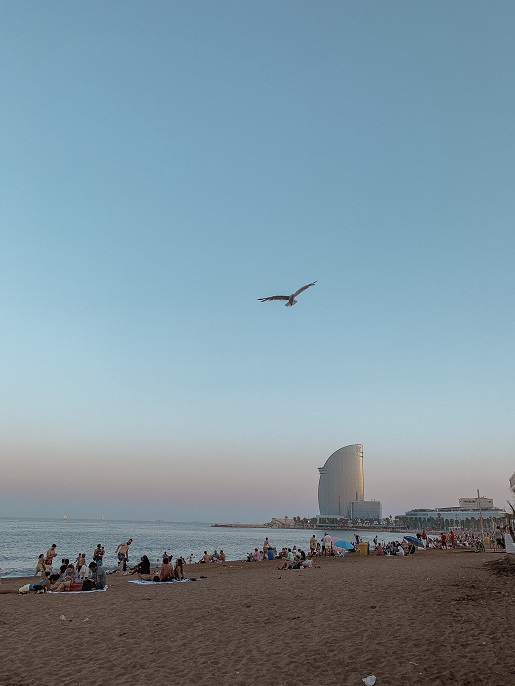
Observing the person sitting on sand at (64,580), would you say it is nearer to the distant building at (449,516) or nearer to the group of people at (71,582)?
the group of people at (71,582)

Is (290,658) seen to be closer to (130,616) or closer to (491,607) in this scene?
(130,616)

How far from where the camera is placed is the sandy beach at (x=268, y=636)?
5812 mm

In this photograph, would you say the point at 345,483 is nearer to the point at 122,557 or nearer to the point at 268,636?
the point at 122,557

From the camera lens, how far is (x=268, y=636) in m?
7.45

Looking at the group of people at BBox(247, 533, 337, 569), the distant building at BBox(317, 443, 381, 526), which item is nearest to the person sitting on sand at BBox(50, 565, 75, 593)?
the group of people at BBox(247, 533, 337, 569)

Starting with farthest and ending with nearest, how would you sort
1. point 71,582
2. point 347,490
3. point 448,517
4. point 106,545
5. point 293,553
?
point 347,490 → point 448,517 → point 106,545 → point 293,553 → point 71,582

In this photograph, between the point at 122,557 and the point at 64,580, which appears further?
the point at 122,557

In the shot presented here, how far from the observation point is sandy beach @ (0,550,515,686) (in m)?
5.81

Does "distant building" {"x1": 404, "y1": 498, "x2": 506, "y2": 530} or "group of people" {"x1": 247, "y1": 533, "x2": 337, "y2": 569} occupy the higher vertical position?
"group of people" {"x1": 247, "y1": 533, "x2": 337, "y2": 569}

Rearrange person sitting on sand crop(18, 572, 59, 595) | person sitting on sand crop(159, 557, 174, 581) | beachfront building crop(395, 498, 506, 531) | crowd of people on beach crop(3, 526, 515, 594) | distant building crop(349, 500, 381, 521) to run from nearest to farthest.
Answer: person sitting on sand crop(18, 572, 59, 595)
crowd of people on beach crop(3, 526, 515, 594)
person sitting on sand crop(159, 557, 174, 581)
beachfront building crop(395, 498, 506, 531)
distant building crop(349, 500, 381, 521)

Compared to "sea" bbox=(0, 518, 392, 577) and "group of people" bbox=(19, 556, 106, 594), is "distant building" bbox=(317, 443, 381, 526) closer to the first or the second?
"sea" bbox=(0, 518, 392, 577)

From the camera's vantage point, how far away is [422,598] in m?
→ 10.2

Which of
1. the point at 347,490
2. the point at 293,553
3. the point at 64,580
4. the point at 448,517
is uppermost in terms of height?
the point at 347,490

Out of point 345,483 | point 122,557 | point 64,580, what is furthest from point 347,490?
point 64,580
